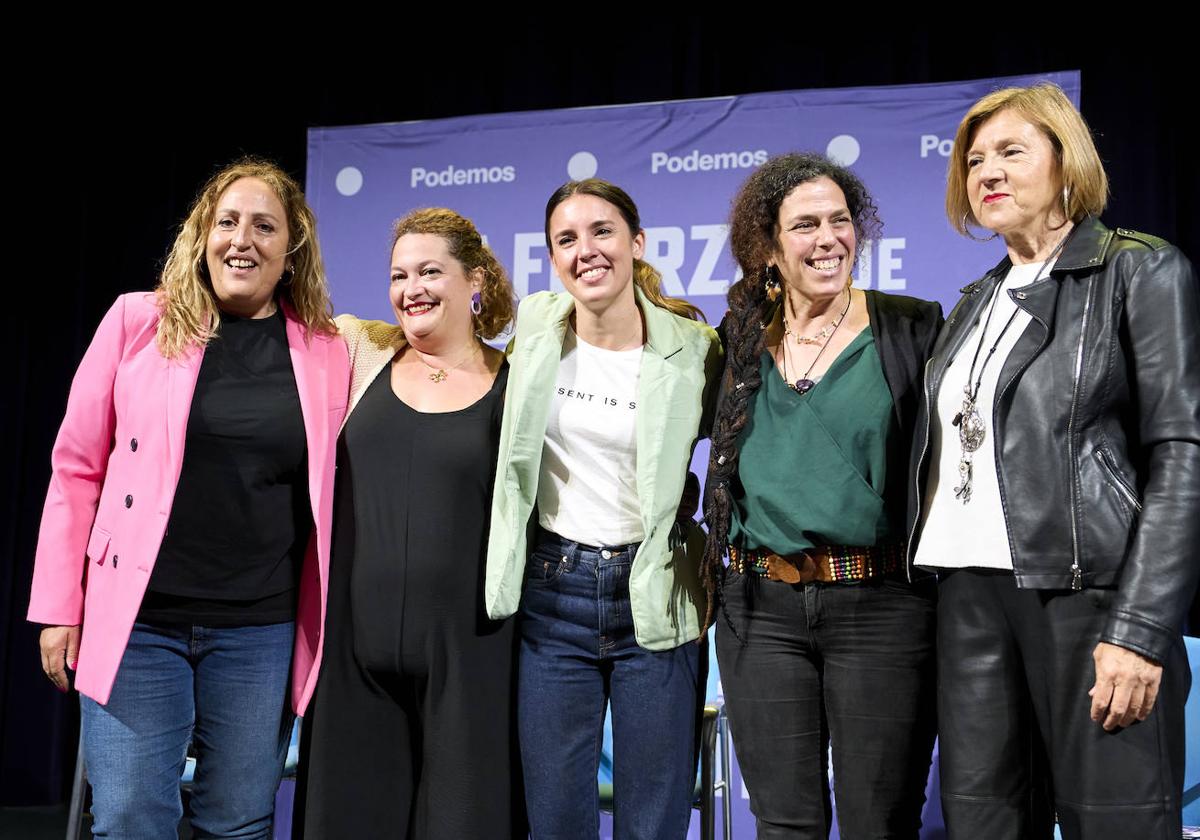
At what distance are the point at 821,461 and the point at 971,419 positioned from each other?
290mm

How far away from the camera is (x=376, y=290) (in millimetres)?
4277

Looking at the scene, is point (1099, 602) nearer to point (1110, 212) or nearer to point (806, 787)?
point (806, 787)

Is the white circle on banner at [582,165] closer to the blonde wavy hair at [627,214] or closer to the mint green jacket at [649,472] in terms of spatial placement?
the blonde wavy hair at [627,214]

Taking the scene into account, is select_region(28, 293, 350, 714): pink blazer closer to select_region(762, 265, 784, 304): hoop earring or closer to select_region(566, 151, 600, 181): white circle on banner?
select_region(762, 265, 784, 304): hoop earring

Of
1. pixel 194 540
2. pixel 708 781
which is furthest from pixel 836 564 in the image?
pixel 194 540

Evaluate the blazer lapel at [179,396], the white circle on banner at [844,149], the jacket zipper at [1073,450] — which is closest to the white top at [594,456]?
the blazer lapel at [179,396]

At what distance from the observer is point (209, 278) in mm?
2506

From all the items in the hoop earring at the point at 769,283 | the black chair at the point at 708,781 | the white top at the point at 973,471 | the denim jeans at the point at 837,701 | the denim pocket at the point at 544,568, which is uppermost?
the hoop earring at the point at 769,283

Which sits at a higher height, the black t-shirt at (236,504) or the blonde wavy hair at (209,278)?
the blonde wavy hair at (209,278)

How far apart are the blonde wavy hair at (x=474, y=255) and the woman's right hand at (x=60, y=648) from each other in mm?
1087

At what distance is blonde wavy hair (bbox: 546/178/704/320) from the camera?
2.47 meters

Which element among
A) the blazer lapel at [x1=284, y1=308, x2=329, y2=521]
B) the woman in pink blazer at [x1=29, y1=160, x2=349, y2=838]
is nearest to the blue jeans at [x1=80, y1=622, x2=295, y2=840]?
the woman in pink blazer at [x1=29, y1=160, x2=349, y2=838]

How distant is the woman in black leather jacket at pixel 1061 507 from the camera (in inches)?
69.1

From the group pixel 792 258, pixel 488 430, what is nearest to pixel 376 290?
pixel 488 430
